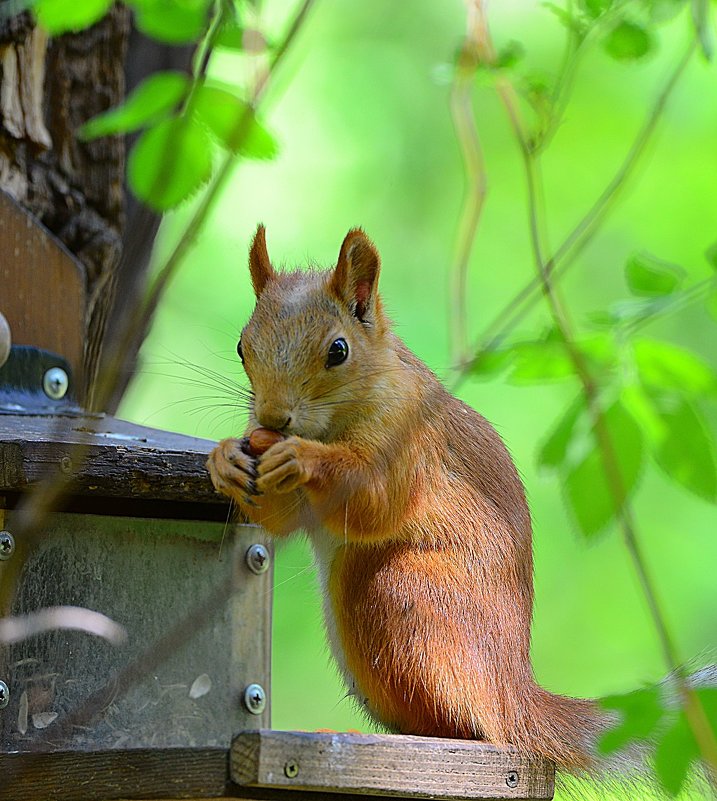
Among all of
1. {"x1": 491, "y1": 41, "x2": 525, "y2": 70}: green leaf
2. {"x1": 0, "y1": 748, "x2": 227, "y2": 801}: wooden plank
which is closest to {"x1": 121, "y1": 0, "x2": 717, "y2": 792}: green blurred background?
{"x1": 491, "y1": 41, "x2": 525, "y2": 70}: green leaf

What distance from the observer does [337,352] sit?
1884 millimetres

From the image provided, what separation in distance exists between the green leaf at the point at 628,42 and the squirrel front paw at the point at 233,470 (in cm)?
72

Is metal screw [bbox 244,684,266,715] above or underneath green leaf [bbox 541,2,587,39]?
underneath

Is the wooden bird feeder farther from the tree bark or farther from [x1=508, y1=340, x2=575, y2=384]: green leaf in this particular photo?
the tree bark

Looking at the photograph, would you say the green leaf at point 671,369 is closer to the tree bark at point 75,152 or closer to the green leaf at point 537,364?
the green leaf at point 537,364

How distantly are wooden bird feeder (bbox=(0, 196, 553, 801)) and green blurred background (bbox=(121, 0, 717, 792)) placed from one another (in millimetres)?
2971

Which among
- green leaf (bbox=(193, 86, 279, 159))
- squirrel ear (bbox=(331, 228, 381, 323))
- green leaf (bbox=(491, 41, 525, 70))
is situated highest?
green leaf (bbox=(491, 41, 525, 70))

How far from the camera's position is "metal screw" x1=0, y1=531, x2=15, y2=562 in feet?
5.72

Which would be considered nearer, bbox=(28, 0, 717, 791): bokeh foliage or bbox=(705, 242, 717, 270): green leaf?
bbox=(705, 242, 717, 270): green leaf

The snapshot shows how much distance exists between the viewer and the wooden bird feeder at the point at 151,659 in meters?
1.49

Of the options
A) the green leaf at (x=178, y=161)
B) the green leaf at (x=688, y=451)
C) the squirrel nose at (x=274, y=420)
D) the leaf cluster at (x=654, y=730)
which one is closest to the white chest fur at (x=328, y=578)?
the squirrel nose at (x=274, y=420)

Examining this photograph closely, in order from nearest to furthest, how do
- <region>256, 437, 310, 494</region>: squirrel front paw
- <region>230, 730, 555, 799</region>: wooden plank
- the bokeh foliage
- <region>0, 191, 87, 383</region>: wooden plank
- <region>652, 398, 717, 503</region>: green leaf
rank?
<region>652, 398, 717, 503</region>: green leaf
<region>230, 730, 555, 799</region>: wooden plank
<region>256, 437, 310, 494</region>: squirrel front paw
<region>0, 191, 87, 383</region>: wooden plank
the bokeh foliage

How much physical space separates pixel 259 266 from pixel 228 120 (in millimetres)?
517

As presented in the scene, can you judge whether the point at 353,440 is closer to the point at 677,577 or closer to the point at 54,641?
the point at 54,641
